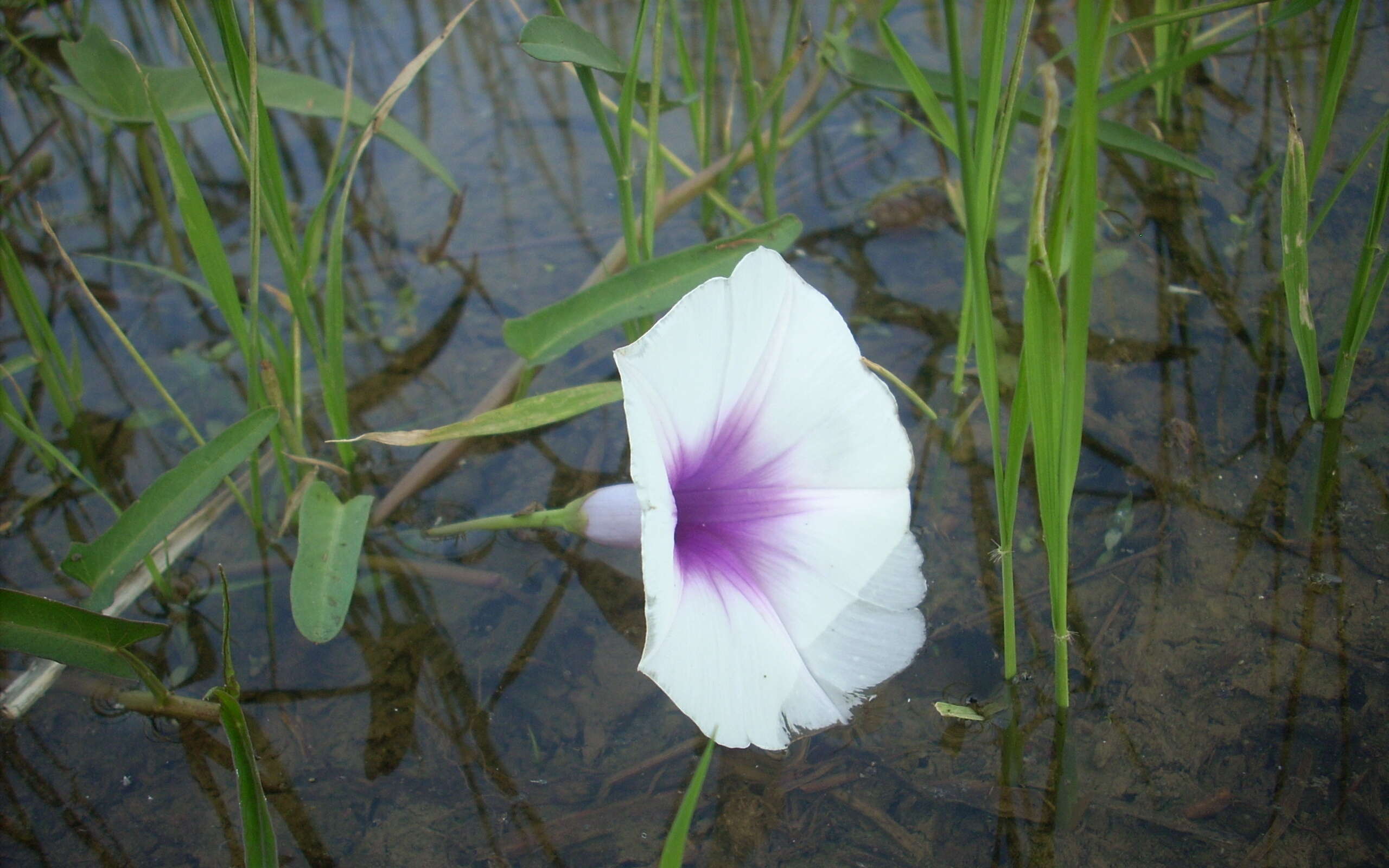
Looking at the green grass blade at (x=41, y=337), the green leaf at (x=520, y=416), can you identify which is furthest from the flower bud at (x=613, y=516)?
the green grass blade at (x=41, y=337)

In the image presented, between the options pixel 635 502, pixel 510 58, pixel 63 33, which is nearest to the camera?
pixel 635 502

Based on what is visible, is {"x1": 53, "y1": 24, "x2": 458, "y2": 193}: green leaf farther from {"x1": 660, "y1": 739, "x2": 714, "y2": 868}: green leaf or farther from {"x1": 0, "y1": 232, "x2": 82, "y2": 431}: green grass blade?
{"x1": 660, "y1": 739, "x2": 714, "y2": 868}: green leaf

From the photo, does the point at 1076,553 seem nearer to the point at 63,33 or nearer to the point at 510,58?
the point at 510,58

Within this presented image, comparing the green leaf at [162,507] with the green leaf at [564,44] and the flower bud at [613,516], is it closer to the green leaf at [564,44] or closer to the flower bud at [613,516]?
the flower bud at [613,516]

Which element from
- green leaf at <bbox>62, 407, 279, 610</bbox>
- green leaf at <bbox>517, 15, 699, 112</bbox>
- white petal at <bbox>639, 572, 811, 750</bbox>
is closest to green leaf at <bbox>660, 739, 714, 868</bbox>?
white petal at <bbox>639, 572, 811, 750</bbox>

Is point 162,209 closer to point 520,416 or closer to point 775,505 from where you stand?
point 520,416

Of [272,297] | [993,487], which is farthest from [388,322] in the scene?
[993,487]
